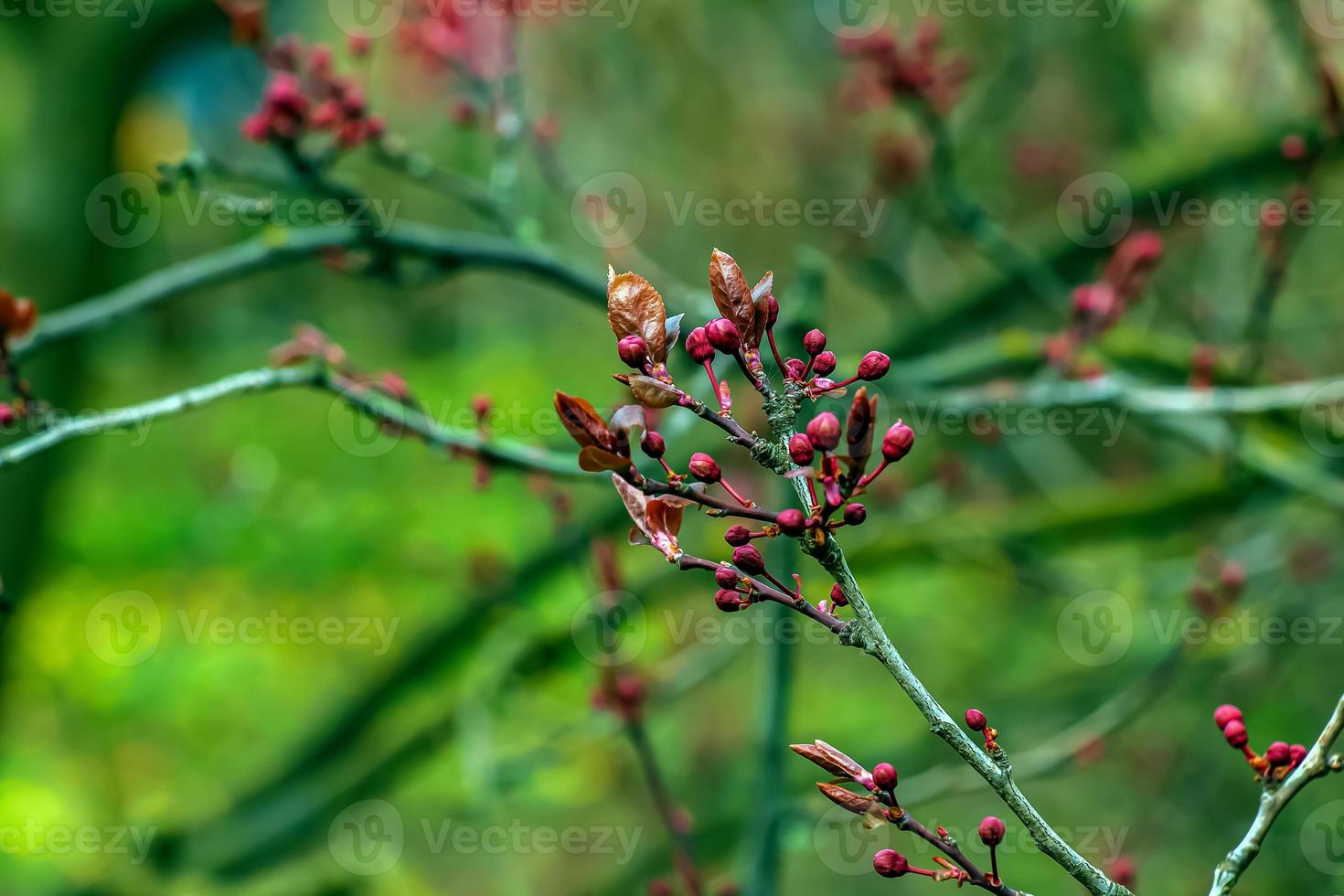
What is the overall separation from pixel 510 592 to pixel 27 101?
10.1 feet

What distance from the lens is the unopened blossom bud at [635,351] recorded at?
1.00 m

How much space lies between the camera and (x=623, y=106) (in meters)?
7.60

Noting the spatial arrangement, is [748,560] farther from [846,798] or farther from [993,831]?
[993,831]

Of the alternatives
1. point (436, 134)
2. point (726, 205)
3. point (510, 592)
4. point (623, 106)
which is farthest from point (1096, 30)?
point (436, 134)
